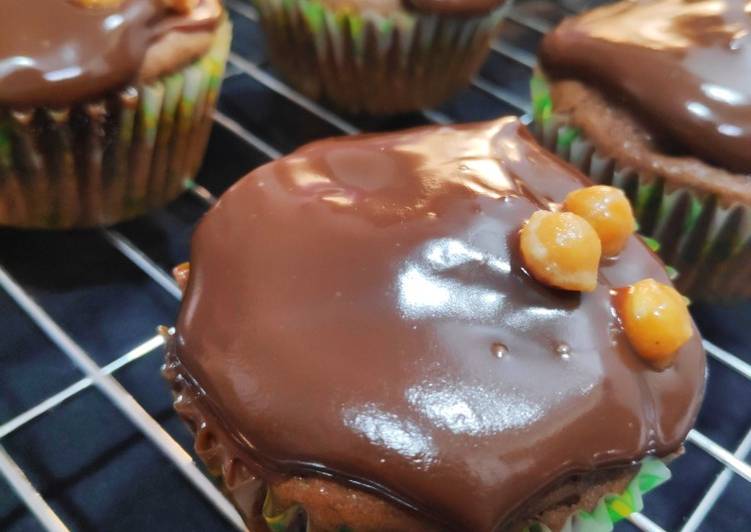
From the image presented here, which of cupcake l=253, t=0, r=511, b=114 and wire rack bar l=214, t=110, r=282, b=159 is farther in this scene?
wire rack bar l=214, t=110, r=282, b=159

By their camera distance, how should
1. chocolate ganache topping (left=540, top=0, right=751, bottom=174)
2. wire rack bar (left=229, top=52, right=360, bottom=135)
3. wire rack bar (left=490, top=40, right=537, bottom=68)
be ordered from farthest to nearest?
wire rack bar (left=490, top=40, right=537, bottom=68)
wire rack bar (left=229, top=52, right=360, bottom=135)
chocolate ganache topping (left=540, top=0, right=751, bottom=174)

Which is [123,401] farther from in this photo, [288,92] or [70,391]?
[288,92]

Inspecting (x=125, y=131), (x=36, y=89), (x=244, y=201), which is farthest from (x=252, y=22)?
(x=244, y=201)

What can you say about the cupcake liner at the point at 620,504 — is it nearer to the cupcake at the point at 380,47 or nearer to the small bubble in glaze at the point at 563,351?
the small bubble in glaze at the point at 563,351

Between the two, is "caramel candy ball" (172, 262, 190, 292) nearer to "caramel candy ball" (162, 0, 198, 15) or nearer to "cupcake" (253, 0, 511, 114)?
"caramel candy ball" (162, 0, 198, 15)

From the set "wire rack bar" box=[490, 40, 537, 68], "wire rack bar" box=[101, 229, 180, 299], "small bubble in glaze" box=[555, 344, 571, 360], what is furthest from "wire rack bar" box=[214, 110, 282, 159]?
"small bubble in glaze" box=[555, 344, 571, 360]

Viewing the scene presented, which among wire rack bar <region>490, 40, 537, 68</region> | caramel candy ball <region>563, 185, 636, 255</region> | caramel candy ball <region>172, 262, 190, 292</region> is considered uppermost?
caramel candy ball <region>563, 185, 636, 255</region>

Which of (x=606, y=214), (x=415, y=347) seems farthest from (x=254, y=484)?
(x=606, y=214)

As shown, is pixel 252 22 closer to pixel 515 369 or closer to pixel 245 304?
pixel 245 304

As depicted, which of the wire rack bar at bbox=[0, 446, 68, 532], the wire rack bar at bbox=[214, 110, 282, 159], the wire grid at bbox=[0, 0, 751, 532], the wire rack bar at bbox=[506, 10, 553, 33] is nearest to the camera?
the wire rack bar at bbox=[0, 446, 68, 532]
